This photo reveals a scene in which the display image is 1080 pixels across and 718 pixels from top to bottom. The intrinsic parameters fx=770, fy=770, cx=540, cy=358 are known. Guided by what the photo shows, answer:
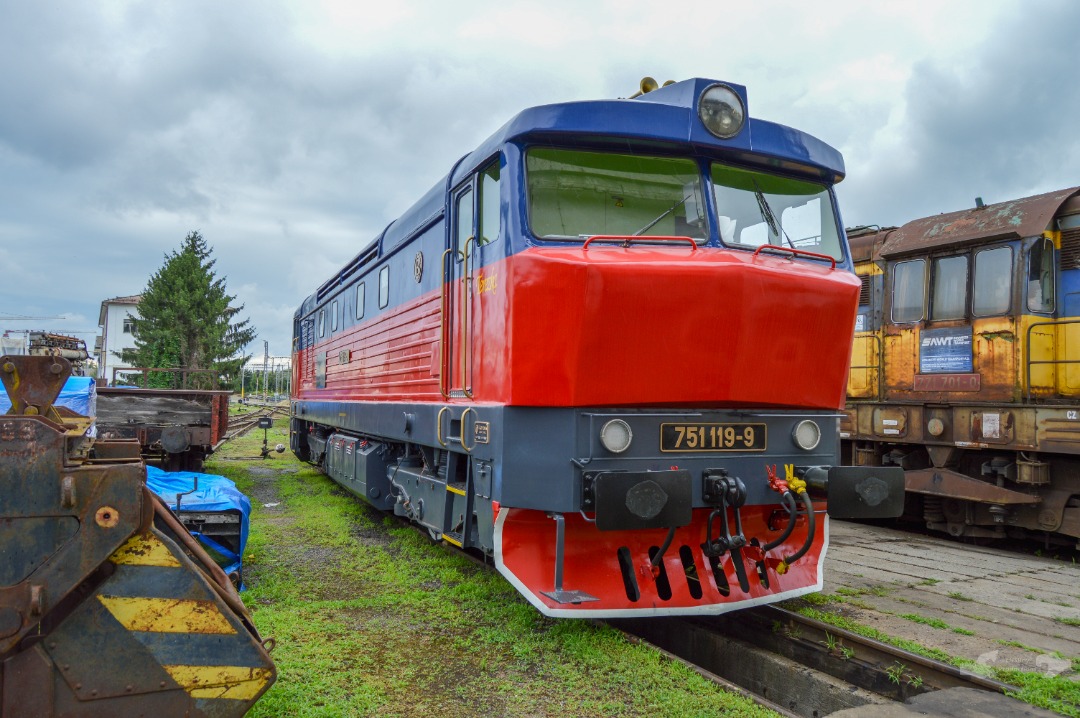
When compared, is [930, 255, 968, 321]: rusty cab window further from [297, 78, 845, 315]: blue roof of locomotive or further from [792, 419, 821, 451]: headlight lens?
[792, 419, 821, 451]: headlight lens

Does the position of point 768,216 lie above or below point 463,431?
above

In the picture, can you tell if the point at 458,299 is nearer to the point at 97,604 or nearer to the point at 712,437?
the point at 712,437

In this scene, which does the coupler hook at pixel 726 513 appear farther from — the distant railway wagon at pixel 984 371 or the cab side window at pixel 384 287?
the cab side window at pixel 384 287

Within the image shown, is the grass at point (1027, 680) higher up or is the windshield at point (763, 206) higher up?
the windshield at point (763, 206)

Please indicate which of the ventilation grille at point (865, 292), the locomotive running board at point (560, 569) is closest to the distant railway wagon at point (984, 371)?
the ventilation grille at point (865, 292)

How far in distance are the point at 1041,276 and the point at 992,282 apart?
473 mm

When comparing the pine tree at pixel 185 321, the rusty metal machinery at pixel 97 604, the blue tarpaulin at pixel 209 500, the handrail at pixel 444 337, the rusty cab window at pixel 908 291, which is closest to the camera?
the rusty metal machinery at pixel 97 604

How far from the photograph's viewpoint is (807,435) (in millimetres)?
5227

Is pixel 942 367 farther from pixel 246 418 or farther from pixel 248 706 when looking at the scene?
pixel 246 418

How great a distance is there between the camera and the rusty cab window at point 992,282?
8539mm

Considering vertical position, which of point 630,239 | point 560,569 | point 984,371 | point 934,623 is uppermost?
point 630,239

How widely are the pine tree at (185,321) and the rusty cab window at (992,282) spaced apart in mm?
35831

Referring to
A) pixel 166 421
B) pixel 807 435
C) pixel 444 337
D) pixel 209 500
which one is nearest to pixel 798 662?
pixel 807 435

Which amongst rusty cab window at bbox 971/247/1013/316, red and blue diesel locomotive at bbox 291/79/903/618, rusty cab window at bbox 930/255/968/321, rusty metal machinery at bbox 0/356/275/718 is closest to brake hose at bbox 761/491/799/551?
red and blue diesel locomotive at bbox 291/79/903/618
